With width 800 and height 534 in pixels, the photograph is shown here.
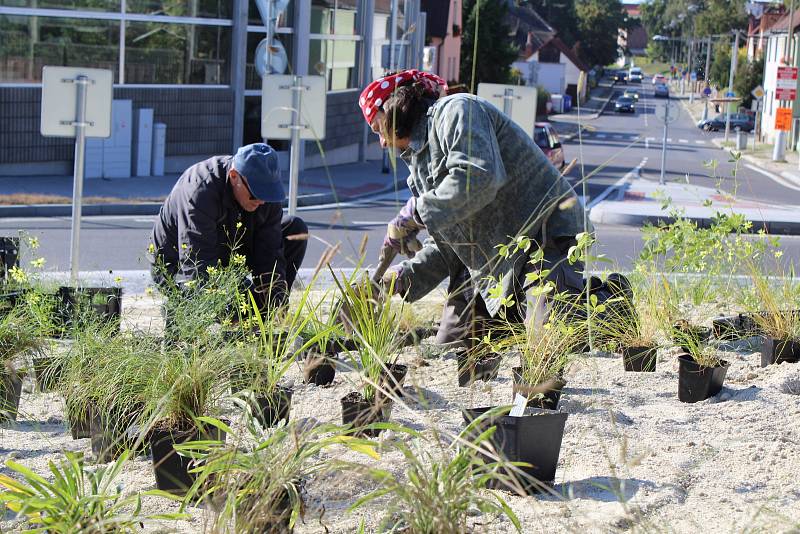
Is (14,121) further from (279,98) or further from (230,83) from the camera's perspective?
(279,98)

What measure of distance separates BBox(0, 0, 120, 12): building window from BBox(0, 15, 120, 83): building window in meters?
0.19

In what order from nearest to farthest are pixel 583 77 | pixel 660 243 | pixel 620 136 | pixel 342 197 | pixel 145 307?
pixel 583 77
pixel 660 243
pixel 145 307
pixel 342 197
pixel 620 136

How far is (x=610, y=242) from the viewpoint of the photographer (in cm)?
1355

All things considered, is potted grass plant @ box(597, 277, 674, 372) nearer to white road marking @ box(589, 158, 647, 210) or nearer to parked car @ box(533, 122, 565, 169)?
white road marking @ box(589, 158, 647, 210)

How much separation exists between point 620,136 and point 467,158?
149ft

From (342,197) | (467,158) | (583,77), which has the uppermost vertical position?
(583,77)

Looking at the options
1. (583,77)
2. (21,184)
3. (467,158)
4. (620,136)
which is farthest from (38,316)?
(620,136)

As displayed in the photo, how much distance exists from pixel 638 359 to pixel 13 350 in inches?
95.1

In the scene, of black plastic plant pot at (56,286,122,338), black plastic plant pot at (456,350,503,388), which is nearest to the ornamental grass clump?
black plastic plant pot at (456,350,503,388)

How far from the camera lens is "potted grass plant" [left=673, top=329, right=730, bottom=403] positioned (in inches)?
162

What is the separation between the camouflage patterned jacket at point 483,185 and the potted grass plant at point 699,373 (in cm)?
66

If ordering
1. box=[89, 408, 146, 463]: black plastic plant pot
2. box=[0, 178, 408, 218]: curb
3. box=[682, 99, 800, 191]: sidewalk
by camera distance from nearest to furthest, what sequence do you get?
box=[89, 408, 146, 463]: black plastic plant pot → box=[0, 178, 408, 218]: curb → box=[682, 99, 800, 191]: sidewalk

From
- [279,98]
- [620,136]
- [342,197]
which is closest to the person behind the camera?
[279,98]

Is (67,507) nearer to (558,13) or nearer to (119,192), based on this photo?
(119,192)
